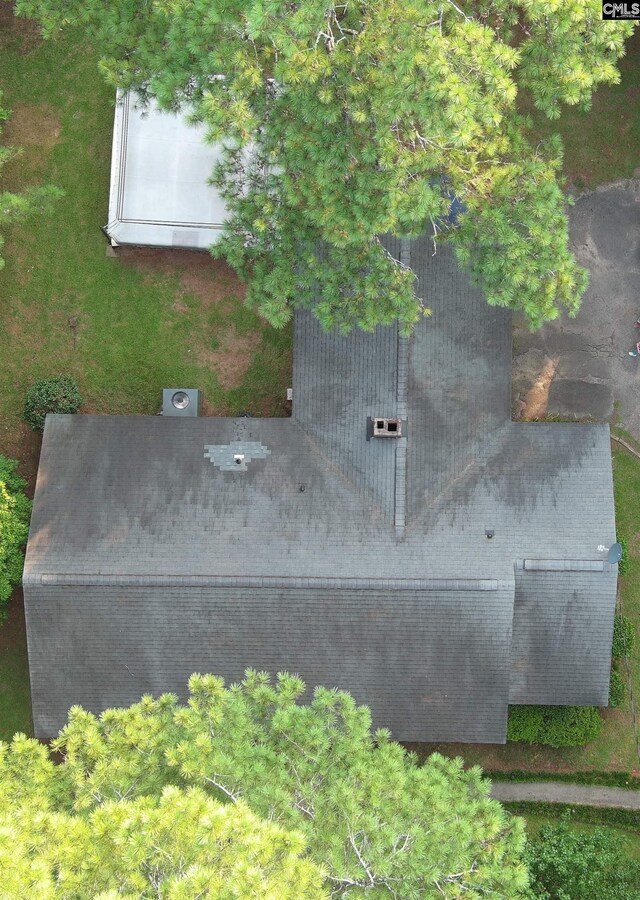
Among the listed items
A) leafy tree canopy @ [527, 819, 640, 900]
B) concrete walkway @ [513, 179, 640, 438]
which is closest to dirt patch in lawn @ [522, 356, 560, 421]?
concrete walkway @ [513, 179, 640, 438]

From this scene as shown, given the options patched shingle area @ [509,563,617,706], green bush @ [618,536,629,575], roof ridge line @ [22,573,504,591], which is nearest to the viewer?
roof ridge line @ [22,573,504,591]

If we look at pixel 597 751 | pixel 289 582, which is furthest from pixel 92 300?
pixel 597 751

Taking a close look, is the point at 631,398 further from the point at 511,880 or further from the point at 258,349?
the point at 511,880

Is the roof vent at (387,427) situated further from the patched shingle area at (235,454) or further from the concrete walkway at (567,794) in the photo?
the concrete walkway at (567,794)

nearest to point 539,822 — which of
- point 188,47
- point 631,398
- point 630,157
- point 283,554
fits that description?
point 283,554

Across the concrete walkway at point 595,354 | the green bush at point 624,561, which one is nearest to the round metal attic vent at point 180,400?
the concrete walkway at point 595,354

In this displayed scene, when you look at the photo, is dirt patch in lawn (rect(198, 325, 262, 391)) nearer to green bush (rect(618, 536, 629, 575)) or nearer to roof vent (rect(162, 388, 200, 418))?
roof vent (rect(162, 388, 200, 418))
